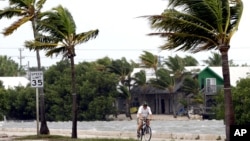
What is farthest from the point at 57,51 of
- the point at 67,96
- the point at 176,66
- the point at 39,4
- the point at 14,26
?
the point at 176,66

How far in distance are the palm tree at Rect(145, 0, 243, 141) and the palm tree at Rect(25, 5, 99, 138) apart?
27.5 ft

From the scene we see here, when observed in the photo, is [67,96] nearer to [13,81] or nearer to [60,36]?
[13,81]

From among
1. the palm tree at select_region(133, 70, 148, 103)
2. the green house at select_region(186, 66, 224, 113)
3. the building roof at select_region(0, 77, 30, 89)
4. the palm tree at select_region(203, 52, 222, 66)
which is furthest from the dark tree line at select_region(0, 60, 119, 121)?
the palm tree at select_region(203, 52, 222, 66)

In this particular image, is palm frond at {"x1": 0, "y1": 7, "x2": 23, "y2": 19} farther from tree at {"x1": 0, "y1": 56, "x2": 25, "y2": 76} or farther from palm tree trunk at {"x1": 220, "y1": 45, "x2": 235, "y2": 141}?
tree at {"x1": 0, "y1": 56, "x2": 25, "y2": 76}

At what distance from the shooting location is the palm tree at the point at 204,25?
17.7 m

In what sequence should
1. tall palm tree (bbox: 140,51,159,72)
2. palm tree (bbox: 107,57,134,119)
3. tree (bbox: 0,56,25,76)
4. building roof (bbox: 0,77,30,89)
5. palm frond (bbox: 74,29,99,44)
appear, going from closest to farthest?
1. palm frond (bbox: 74,29,99,44)
2. palm tree (bbox: 107,57,134,119)
3. tall palm tree (bbox: 140,51,159,72)
4. building roof (bbox: 0,77,30,89)
5. tree (bbox: 0,56,25,76)

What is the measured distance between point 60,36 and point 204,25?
979 centimetres

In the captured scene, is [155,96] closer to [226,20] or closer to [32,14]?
[32,14]

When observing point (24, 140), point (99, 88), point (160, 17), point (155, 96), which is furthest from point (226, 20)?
point (155, 96)

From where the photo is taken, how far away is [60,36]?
Result: 2662 centimetres

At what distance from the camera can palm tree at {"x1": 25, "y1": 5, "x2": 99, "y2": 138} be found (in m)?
26.3

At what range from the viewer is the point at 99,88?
69.4 metres

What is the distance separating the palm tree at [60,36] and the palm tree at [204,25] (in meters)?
8.39

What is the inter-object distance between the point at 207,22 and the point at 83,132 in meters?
16.7
